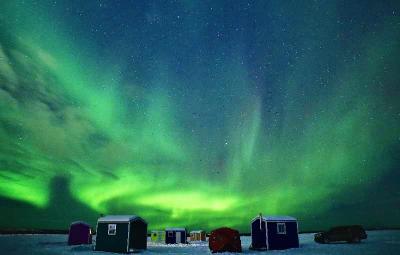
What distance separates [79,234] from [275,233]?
86.6 ft

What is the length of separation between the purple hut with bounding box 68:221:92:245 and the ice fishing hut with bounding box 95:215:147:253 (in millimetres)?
12159

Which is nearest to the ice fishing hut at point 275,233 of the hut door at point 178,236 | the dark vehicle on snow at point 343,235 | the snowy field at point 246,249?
the snowy field at point 246,249

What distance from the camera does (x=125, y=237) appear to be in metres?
31.5

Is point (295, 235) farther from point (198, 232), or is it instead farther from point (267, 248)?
point (198, 232)

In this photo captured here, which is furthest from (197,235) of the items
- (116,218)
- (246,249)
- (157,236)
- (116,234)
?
(116,234)

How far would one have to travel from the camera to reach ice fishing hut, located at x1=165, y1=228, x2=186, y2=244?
5059cm

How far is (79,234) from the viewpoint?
4238 cm

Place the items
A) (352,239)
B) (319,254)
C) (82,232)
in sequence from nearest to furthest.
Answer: (319,254), (352,239), (82,232)

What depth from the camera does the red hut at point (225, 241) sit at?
31.3 metres

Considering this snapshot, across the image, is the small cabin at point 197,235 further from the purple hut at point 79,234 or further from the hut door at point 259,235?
the hut door at point 259,235

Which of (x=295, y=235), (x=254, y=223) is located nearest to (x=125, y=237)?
(x=254, y=223)

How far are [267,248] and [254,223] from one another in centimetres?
366

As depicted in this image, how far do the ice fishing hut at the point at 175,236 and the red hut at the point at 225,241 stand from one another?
20.4 meters

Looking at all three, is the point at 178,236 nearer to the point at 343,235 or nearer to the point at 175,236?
the point at 175,236
